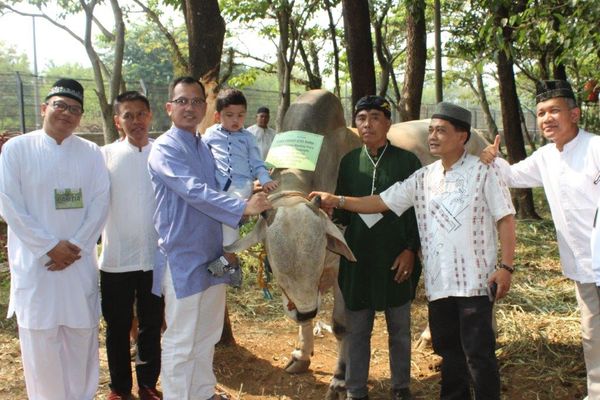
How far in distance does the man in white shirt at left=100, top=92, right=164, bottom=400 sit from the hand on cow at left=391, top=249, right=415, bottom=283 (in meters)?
1.76

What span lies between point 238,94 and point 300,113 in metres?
0.98

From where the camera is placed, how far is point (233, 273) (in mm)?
4141

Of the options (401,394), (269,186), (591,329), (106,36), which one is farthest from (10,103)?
(591,329)

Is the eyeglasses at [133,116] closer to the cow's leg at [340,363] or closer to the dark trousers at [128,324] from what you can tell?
the dark trousers at [128,324]

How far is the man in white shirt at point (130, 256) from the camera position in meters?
4.45

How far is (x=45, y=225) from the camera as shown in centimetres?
405

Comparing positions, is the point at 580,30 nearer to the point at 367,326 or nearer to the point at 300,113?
the point at 300,113

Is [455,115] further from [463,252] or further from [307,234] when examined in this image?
[307,234]

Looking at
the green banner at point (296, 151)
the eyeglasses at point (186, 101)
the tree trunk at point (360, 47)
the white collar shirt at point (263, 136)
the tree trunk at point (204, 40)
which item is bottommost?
the green banner at point (296, 151)

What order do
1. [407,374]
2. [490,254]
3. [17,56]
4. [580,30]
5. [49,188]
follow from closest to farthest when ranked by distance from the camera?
[490,254], [49,188], [407,374], [580,30], [17,56]

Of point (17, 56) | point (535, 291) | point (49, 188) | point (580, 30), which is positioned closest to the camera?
point (49, 188)

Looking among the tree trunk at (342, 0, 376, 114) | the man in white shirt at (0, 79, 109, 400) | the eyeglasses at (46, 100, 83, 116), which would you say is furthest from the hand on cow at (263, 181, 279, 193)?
→ the tree trunk at (342, 0, 376, 114)

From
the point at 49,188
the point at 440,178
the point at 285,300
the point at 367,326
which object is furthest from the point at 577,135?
the point at 49,188

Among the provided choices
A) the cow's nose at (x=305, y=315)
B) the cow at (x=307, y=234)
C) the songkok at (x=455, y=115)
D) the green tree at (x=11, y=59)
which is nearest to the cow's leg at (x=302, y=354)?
the cow at (x=307, y=234)
